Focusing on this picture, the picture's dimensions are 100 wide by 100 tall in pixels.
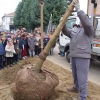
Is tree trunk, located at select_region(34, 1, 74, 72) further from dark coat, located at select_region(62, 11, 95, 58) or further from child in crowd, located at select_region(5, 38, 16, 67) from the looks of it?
child in crowd, located at select_region(5, 38, 16, 67)

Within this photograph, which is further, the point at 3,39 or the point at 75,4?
the point at 3,39

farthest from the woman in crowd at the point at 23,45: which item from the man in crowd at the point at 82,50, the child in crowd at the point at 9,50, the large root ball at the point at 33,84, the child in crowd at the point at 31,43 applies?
the man in crowd at the point at 82,50

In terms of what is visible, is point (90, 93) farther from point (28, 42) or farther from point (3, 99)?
point (28, 42)

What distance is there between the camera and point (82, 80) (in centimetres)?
342

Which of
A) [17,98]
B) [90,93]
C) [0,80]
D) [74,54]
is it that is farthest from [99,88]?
[0,80]

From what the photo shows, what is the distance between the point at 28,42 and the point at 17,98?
16.3 ft

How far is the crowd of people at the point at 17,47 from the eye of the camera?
703 centimetres

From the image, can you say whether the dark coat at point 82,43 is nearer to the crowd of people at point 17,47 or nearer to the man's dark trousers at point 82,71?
the man's dark trousers at point 82,71

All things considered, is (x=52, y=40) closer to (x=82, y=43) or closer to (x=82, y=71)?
(x=82, y=43)

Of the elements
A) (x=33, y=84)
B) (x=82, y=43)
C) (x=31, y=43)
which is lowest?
(x=33, y=84)

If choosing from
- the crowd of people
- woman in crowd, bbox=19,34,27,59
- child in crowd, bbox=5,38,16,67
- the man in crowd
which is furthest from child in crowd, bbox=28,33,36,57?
the man in crowd

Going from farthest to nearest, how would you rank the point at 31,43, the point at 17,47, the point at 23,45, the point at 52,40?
the point at 31,43 → the point at 23,45 → the point at 17,47 → the point at 52,40

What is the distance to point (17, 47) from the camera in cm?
769

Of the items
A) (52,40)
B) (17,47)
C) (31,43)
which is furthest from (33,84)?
(31,43)
